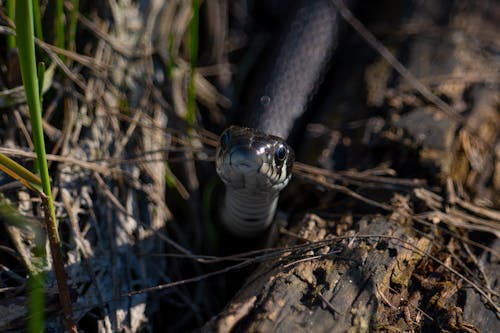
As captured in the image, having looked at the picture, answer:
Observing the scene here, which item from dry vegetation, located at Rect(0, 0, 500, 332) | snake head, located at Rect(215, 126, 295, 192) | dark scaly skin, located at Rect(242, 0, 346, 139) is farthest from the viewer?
dark scaly skin, located at Rect(242, 0, 346, 139)

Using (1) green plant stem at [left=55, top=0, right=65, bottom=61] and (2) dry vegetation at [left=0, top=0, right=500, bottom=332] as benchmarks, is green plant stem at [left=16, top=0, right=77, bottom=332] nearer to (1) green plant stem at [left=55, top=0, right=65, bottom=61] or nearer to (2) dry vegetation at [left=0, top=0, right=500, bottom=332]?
(2) dry vegetation at [left=0, top=0, right=500, bottom=332]

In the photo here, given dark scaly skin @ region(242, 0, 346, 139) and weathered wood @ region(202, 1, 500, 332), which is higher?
dark scaly skin @ region(242, 0, 346, 139)

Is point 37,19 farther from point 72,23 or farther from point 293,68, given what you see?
point 293,68

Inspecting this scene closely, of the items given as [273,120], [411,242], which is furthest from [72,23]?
[411,242]

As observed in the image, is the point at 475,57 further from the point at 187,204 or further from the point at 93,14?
the point at 93,14

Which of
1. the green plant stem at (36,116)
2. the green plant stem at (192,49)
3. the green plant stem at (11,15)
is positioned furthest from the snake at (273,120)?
the green plant stem at (11,15)

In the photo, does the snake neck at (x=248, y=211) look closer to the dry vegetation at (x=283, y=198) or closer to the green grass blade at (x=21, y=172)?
the dry vegetation at (x=283, y=198)

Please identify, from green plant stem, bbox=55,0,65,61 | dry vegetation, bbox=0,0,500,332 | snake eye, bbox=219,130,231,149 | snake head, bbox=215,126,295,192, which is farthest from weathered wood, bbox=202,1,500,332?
green plant stem, bbox=55,0,65,61
